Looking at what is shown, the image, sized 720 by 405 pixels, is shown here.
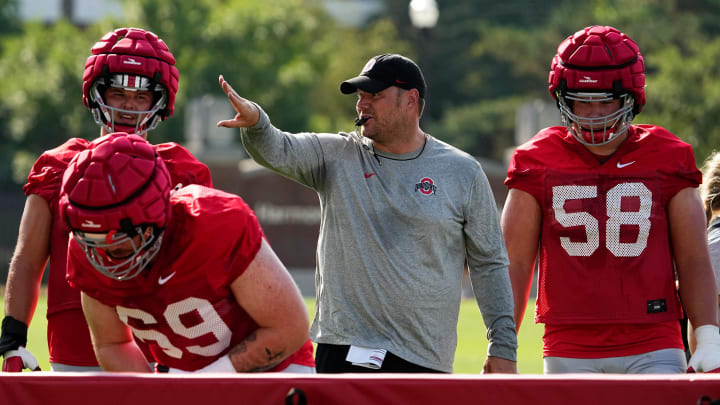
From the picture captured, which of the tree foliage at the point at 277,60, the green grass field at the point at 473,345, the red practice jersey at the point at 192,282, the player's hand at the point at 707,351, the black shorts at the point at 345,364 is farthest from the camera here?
the tree foliage at the point at 277,60

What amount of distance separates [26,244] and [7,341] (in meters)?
0.40

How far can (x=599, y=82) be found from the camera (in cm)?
439

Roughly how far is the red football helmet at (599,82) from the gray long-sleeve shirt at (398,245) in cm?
47

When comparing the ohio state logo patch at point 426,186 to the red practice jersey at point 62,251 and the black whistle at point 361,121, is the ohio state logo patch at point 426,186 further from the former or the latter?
the red practice jersey at point 62,251

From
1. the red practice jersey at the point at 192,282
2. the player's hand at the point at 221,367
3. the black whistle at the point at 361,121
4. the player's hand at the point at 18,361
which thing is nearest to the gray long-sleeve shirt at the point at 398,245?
the black whistle at the point at 361,121

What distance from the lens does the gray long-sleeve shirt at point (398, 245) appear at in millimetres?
4367

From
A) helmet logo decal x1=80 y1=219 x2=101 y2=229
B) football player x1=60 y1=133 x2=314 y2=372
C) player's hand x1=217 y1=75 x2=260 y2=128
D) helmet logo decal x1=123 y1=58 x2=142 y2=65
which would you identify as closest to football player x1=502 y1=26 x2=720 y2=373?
player's hand x1=217 y1=75 x2=260 y2=128

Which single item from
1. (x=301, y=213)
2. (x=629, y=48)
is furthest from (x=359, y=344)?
(x=301, y=213)

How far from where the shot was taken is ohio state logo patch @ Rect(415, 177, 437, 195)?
4.50m

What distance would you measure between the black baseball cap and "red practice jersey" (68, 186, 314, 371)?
1.11m

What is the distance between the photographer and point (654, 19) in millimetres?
28953

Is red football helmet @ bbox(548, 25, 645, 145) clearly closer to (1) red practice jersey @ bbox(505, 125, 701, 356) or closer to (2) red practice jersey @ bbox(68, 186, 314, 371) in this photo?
(1) red practice jersey @ bbox(505, 125, 701, 356)

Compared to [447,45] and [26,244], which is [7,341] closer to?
[26,244]

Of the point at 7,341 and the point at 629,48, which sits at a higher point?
the point at 629,48
